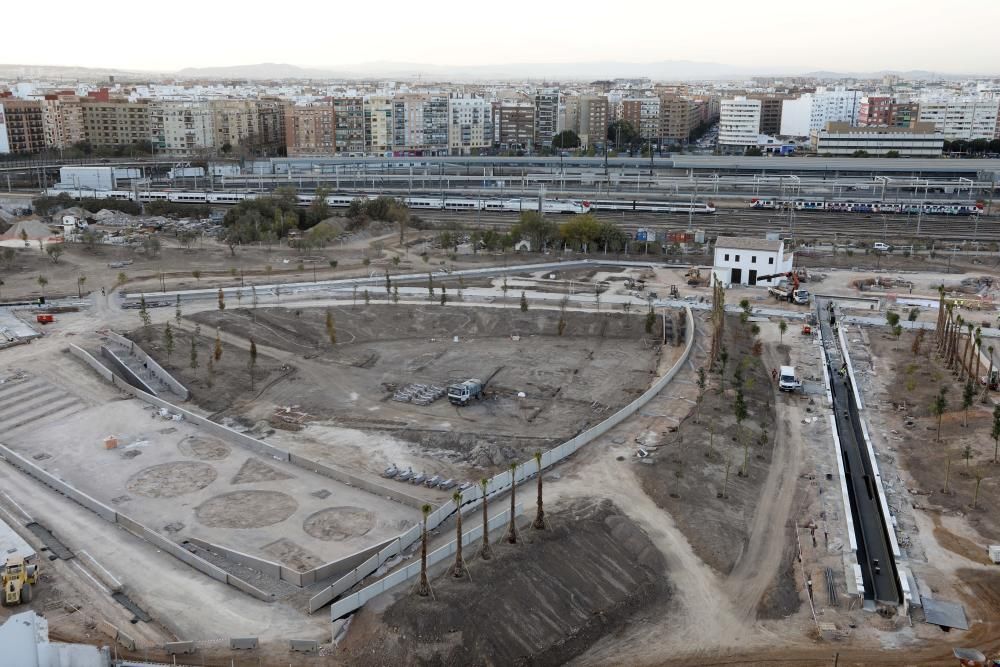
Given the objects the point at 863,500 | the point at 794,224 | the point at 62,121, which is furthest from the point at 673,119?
the point at 863,500

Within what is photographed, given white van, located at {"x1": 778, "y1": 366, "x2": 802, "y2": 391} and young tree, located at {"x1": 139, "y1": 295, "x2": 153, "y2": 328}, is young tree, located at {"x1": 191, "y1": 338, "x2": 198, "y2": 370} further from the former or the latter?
white van, located at {"x1": 778, "y1": 366, "x2": 802, "y2": 391}

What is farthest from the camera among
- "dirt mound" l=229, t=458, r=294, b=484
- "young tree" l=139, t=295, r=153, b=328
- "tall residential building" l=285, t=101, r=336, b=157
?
"tall residential building" l=285, t=101, r=336, b=157

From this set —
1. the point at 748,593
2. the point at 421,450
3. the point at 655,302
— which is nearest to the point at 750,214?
the point at 655,302

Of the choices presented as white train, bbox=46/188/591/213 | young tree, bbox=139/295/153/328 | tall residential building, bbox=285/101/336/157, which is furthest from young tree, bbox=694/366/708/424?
tall residential building, bbox=285/101/336/157

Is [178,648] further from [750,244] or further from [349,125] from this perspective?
[349,125]

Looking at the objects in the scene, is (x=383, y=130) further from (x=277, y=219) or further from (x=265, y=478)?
(x=265, y=478)

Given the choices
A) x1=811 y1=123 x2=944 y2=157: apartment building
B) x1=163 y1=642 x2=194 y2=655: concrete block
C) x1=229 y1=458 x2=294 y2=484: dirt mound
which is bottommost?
x1=229 y1=458 x2=294 y2=484: dirt mound

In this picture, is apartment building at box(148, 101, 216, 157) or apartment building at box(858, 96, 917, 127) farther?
apartment building at box(858, 96, 917, 127)

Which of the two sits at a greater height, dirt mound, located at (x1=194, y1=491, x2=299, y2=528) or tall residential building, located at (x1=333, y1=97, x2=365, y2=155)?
tall residential building, located at (x1=333, y1=97, x2=365, y2=155)

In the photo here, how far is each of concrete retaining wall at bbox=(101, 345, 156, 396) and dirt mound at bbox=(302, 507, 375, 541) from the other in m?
9.37

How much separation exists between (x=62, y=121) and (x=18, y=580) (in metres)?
83.4

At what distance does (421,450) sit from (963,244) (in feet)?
118

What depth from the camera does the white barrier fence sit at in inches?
547

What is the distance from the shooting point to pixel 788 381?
2391 cm
